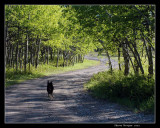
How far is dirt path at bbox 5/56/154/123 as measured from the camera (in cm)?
927

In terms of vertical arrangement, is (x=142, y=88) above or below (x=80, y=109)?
above

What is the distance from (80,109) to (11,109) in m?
3.90

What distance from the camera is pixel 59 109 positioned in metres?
11.6

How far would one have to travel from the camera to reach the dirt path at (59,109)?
9266 mm

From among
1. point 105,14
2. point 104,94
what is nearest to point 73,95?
point 104,94

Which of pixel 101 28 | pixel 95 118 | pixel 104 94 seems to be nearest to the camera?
pixel 95 118

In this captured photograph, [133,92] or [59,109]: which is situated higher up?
[133,92]

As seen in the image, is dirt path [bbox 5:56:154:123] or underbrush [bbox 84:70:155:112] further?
underbrush [bbox 84:70:155:112]

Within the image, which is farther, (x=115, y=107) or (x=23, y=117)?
(x=115, y=107)

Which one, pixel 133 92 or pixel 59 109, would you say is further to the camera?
pixel 133 92

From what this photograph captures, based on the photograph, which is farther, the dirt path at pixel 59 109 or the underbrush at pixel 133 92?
the underbrush at pixel 133 92

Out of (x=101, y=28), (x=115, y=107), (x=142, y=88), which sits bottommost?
(x=115, y=107)
